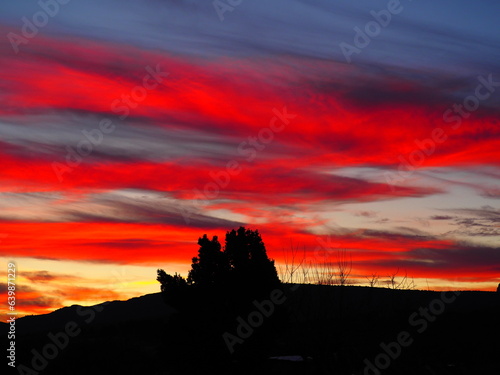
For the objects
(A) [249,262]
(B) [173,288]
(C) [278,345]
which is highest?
(A) [249,262]

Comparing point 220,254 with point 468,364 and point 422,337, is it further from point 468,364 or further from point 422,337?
point 422,337

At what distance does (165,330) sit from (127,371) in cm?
1302

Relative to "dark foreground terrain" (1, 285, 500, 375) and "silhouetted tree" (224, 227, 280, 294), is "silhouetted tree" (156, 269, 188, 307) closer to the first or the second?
"dark foreground terrain" (1, 285, 500, 375)

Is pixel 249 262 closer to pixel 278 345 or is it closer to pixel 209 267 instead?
pixel 209 267

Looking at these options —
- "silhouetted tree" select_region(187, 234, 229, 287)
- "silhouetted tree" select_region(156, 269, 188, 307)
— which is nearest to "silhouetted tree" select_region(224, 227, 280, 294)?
"silhouetted tree" select_region(187, 234, 229, 287)

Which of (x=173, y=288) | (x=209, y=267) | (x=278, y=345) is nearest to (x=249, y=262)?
(x=209, y=267)

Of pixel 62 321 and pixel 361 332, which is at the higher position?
pixel 62 321

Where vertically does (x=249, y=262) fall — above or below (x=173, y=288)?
above

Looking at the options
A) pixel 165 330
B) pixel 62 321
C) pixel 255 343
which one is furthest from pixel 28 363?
pixel 62 321

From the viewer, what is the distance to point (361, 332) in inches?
1527

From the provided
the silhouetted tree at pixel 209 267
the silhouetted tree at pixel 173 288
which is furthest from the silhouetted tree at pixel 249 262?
the silhouetted tree at pixel 173 288

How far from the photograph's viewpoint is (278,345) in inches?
1411

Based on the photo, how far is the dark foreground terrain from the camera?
22.0 meters

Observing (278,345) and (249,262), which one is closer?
(249,262)
